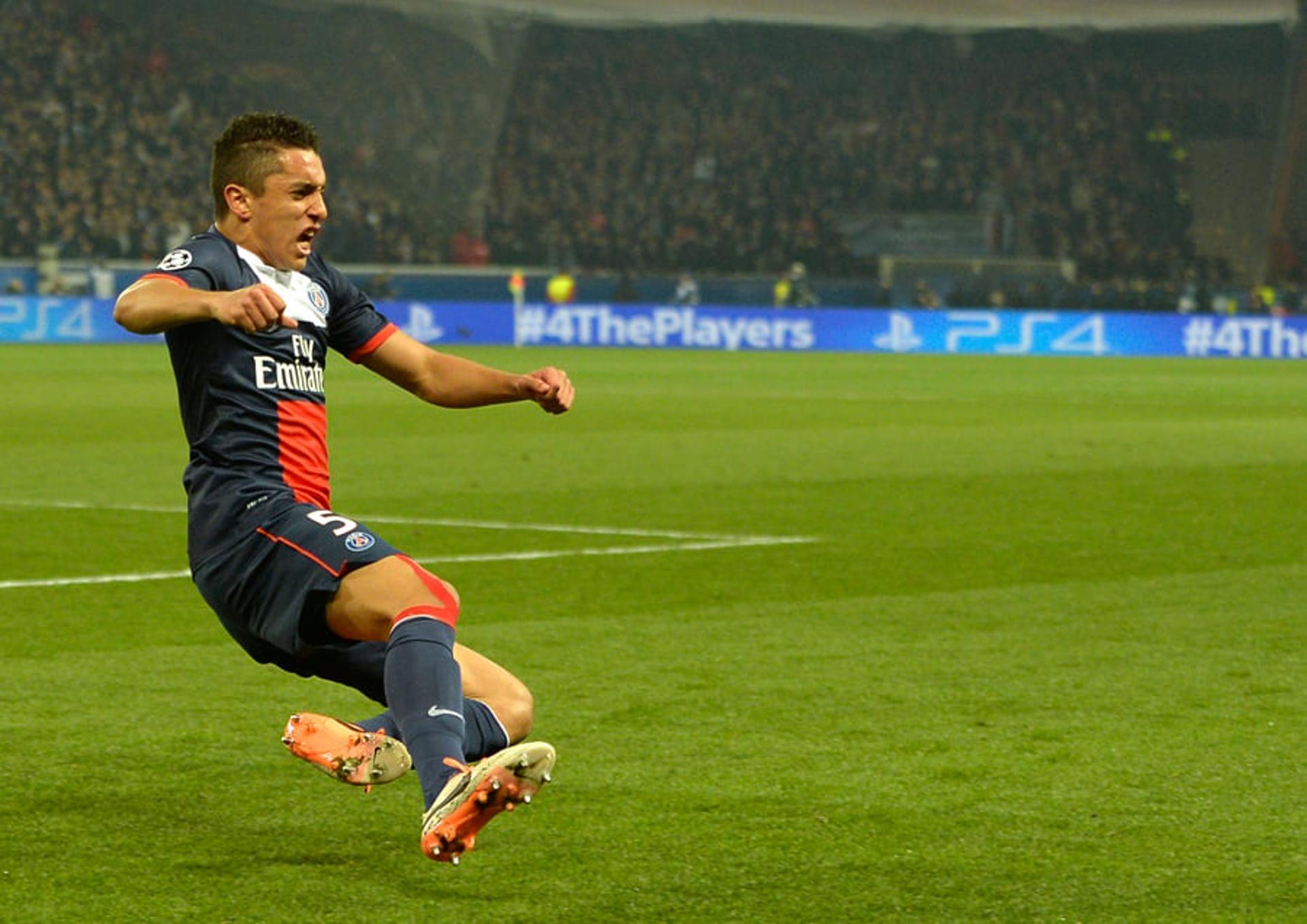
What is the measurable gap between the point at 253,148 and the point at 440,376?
77 cm

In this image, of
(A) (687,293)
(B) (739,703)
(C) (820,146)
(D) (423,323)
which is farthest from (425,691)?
(C) (820,146)

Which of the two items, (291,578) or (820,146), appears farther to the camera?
(820,146)

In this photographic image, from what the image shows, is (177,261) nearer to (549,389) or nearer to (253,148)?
(253,148)

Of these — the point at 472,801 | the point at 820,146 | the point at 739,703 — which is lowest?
the point at 739,703

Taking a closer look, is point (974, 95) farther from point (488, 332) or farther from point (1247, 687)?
point (1247, 687)

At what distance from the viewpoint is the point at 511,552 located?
10.2 meters

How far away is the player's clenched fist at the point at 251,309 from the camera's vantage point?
408 centimetres

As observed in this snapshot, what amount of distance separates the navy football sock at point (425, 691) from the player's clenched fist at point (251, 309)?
649 millimetres

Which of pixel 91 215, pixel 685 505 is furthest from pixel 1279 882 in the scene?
pixel 91 215

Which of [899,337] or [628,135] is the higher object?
[628,135]

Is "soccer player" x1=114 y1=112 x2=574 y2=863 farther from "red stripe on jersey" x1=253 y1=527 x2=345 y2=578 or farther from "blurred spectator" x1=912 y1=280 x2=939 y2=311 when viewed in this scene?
"blurred spectator" x1=912 y1=280 x2=939 y2=311

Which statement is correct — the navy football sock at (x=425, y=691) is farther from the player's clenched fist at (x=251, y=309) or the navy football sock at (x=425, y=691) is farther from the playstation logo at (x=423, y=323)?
the playstation logo at (x=423, y=323)

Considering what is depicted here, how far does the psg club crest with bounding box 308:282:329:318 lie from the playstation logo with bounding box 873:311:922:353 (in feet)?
116

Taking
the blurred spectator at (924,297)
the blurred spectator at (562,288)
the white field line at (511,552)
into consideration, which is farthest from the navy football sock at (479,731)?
the blurred spectator at (924,297)
